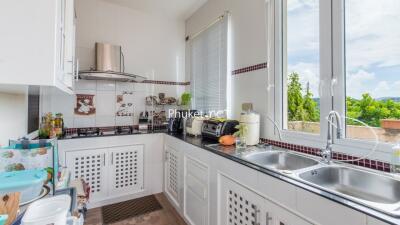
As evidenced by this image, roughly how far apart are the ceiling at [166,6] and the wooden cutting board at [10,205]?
2651 mm

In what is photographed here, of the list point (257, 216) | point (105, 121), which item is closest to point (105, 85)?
point (105, 121)

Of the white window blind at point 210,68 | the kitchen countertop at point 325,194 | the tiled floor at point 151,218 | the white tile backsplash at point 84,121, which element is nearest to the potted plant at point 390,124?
the kitchen countertop at point 325,194

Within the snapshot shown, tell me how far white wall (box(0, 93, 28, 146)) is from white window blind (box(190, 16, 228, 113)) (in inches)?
72.1

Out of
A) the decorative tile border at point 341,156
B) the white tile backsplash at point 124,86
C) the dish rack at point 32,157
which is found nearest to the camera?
the dish rack at point 32,157

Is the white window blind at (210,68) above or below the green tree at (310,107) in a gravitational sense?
above

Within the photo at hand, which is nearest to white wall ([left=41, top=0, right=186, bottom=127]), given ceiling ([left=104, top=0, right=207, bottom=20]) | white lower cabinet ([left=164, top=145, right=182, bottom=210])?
ceiling ([left=104, top=0, right=207, bottom=20])

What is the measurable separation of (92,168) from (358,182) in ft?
7.82

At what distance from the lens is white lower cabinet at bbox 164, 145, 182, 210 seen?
7.11 ft

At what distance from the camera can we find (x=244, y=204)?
1.23 meters

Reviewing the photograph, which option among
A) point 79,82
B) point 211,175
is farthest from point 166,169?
point 79,82

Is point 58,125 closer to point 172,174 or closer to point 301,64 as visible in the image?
point 172,174

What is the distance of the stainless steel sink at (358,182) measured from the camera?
0.97 meters

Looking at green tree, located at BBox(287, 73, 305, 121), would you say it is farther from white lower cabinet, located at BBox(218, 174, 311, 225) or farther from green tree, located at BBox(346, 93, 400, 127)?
white lower cabinet, located at BBox(218, 174, 311, 225)

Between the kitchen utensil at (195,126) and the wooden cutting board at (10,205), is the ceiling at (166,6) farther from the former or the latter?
the wooden cutting board at (10,205)
